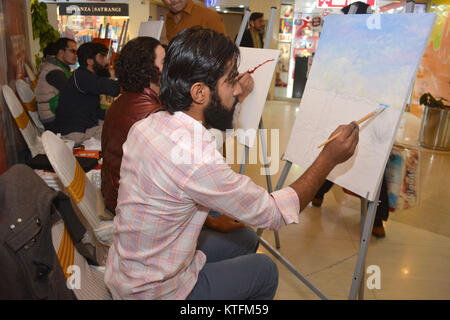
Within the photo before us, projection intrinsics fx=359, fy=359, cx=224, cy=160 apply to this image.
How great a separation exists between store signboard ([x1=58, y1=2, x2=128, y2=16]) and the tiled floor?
6.84 meters

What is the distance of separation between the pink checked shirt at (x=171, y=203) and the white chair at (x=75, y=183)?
0.37 m

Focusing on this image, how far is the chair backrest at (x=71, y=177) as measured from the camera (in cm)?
132

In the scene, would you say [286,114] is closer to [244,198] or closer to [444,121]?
[444,121]

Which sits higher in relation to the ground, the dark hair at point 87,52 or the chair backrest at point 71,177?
the dark hair at point 87,52

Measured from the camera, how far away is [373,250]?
2404 millimetres

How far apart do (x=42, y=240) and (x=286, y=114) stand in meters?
6.30

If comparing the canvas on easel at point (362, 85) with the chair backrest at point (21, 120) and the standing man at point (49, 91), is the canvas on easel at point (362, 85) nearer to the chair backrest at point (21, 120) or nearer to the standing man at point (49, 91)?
the chair backrest at point (21, 120)

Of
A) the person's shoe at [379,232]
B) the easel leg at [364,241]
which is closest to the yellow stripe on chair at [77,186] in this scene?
the easel leg at [364,241]

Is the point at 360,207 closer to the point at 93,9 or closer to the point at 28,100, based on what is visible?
the point at 28,100

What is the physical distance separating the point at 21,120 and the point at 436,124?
185 inches

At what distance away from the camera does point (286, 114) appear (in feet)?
22.7

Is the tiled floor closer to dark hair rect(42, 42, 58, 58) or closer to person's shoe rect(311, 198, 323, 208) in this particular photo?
person's shoe rect(311, 198, 323, 208)

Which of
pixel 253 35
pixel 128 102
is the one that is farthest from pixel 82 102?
pixel 253 35
